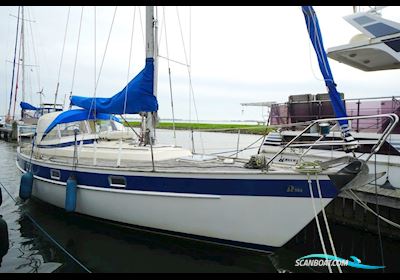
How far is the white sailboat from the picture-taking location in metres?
5.53

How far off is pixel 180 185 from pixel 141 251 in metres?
1.77

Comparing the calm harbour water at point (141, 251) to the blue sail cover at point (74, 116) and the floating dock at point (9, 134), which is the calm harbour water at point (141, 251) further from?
the floating dock at point (9, 134)

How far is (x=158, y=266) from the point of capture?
6.12 meters

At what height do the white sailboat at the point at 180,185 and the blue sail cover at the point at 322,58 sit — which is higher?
the blue sail cover at the point at 322,58

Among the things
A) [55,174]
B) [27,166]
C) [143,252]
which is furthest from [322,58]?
[27,166]

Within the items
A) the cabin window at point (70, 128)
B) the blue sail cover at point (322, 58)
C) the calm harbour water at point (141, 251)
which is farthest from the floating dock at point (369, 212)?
the cabin window at point (70, 128)

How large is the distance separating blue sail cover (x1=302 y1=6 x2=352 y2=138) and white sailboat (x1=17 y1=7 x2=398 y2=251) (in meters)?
1.50

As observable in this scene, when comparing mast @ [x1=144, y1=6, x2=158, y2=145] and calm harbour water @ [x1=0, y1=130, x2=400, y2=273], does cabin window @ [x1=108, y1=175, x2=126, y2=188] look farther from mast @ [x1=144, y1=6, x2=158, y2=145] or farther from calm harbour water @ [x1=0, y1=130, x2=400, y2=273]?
mast @ [x1=144, y1=6, x2=158, y2=145]

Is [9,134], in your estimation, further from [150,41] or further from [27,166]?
[150,41]

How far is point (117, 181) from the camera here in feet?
22.9

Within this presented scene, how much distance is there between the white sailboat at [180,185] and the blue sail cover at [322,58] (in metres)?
1.50

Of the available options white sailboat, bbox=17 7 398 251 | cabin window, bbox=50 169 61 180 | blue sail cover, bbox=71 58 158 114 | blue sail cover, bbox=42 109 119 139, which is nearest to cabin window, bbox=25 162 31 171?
white sailboat, bbox=17 7 398 251

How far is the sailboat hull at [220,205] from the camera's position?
5.56 meters

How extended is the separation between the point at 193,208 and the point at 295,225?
1.94 meters
